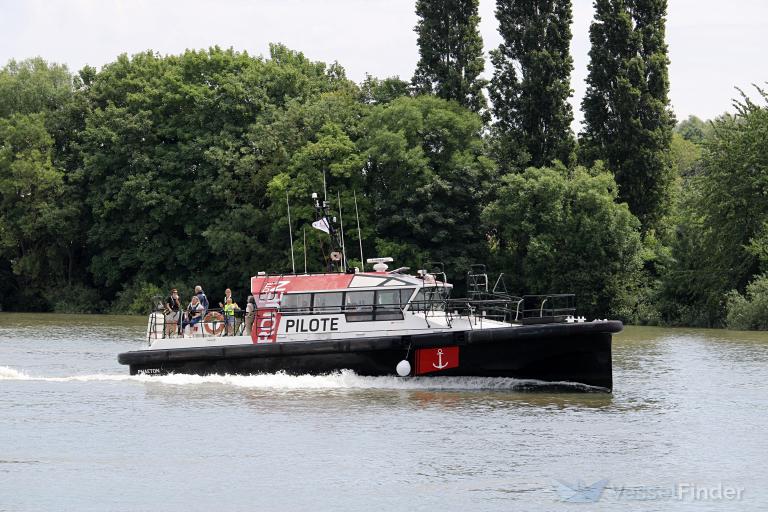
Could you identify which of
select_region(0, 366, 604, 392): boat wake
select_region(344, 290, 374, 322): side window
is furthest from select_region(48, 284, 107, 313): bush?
select_region(344, 290, 374, 322): side window

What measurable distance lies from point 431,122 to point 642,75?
10559 millimetres

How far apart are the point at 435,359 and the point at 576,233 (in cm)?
3031

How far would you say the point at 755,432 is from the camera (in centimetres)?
2216

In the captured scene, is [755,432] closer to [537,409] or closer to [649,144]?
[537,409]

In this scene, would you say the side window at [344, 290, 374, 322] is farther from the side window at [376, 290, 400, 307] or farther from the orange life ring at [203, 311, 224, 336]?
the orange life ring at [203, 311, 224, 336]

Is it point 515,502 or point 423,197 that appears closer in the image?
point 515,502

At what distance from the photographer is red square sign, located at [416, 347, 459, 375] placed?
26.4 meters

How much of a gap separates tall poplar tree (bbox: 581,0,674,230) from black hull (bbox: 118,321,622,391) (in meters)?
32.9

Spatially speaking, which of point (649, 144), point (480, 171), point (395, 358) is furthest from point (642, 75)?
point (395, 358)

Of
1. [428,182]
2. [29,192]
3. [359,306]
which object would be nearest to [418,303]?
[359,306]

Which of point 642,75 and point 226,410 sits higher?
point 642,75

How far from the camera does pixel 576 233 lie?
2185 inches

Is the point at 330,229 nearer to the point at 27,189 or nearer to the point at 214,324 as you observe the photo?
the point at 214,324

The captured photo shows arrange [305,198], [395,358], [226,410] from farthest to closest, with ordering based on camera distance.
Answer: [305,198], [395,358], [226,410]
